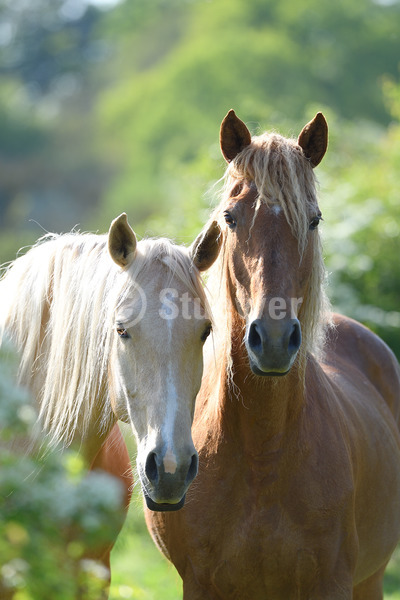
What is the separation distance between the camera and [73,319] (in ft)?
11.3

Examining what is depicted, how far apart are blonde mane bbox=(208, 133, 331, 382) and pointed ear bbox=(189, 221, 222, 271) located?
142mm

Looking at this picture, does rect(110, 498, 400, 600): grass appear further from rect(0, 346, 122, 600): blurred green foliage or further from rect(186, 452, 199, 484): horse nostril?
rect(0, 346, 122, 600): blurred green foliage

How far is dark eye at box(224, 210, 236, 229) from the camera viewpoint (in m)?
3.52

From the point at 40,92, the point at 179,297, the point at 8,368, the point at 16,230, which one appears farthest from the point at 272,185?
the point at 40,92

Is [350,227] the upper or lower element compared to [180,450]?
upper

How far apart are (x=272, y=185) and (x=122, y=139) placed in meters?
45.0

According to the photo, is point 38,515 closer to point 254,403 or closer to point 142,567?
point 254,403

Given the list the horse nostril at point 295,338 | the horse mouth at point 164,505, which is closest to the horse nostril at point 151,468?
the horse mouth at point 164,505

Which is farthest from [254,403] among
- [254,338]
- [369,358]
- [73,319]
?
[369,358]

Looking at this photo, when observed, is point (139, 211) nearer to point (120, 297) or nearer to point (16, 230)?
point (16, 230)

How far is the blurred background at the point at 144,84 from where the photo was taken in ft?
131

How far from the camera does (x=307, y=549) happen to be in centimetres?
340

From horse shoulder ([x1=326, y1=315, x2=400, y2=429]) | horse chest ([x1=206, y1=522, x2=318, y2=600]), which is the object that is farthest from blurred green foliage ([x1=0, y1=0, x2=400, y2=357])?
horse chest ([x1=206, y1=522, x2=318, y2=600])

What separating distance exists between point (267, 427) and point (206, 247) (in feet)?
2.85
